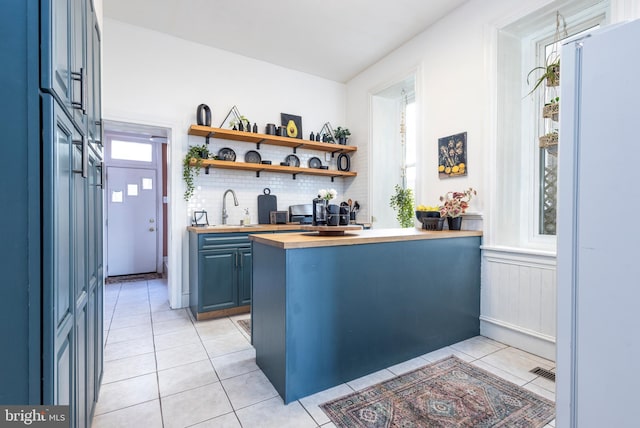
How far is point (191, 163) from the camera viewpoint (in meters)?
3.73

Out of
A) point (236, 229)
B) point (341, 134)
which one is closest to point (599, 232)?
point (236, 229)

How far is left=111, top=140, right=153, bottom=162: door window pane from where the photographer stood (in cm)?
549

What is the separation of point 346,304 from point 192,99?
10.8 ft

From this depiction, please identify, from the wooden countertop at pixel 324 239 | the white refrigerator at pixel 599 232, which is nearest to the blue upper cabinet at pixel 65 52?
the wooden countertop at pixel 324 239

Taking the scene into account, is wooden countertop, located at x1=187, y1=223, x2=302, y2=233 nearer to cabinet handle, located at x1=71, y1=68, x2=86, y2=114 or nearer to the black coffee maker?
the black coffee maker

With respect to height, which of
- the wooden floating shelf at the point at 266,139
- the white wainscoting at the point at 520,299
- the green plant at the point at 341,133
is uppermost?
the green plant at the point at 341,133

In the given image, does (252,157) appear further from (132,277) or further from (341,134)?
(132,277)

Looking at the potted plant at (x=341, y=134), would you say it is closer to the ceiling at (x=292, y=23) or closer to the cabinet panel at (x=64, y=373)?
the ceiling at (x=292, y=23)

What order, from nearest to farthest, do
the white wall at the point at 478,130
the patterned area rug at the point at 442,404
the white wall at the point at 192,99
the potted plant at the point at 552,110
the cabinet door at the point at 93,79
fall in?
1. the cabinet door at the point at 93,79
2. the patterned area rug at the point at 442,404
3. the potted plant at the point at 552,110
4. the white wall at the point at 478,130
5. the white wall at the point at 192,99

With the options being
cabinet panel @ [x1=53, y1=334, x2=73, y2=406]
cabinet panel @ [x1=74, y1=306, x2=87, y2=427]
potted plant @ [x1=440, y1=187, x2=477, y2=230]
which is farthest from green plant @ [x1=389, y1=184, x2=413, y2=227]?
cabinet panel @ [x1=53, y1=334, x2=73, y2=406]

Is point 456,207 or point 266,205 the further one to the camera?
point 266,205

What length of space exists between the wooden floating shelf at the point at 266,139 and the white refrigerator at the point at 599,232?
11.5 feet

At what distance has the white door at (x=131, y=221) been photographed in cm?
545

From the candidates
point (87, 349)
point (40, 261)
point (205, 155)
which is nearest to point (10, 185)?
point (40, 261)
